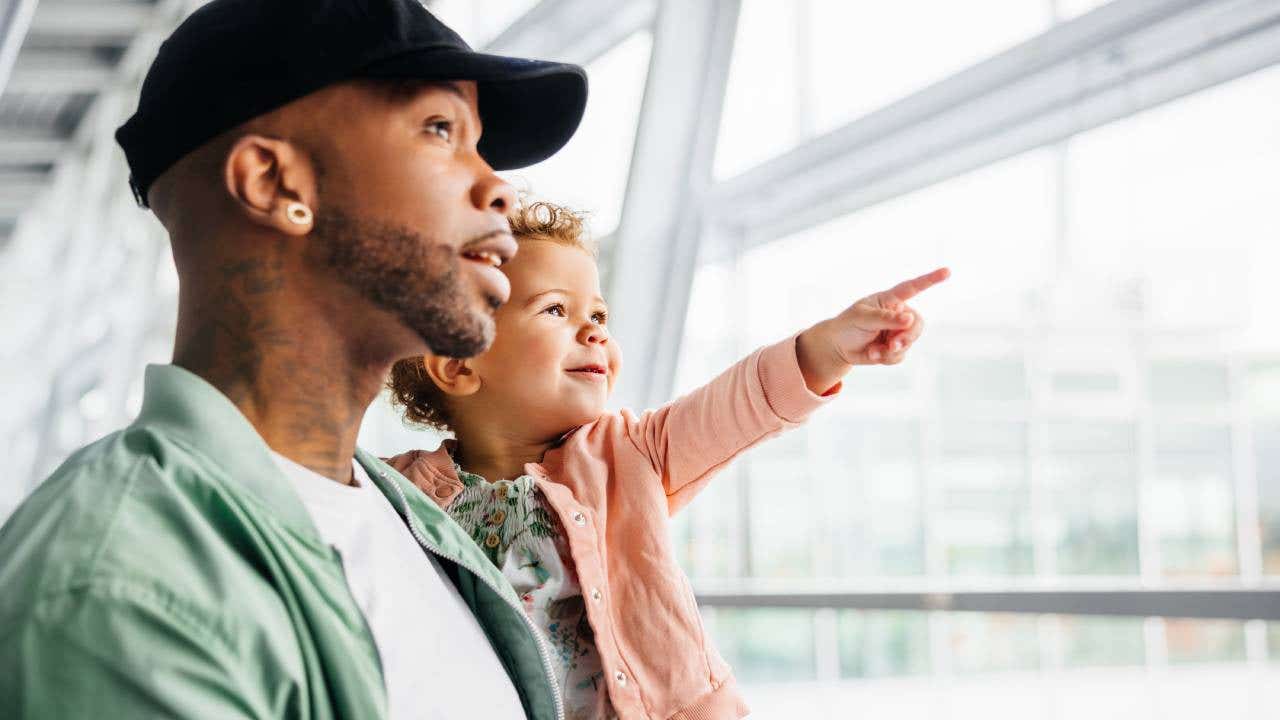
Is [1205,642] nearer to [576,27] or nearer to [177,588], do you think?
[177,588]

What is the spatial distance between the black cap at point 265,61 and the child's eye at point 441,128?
0.14 ft

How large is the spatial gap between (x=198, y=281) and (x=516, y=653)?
1.67 feet

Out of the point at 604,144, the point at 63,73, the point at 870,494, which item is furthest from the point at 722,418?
the point at 63,73

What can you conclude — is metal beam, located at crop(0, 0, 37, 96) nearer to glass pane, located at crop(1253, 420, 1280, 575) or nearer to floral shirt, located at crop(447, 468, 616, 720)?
floral shirt, located at crop(447, 468, 616, 720)

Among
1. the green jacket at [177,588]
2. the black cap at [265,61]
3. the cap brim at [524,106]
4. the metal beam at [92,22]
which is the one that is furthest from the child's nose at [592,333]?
the metal beam at [92,22]

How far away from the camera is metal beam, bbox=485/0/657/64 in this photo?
358 cm

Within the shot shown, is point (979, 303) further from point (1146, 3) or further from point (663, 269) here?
point (663, 269)

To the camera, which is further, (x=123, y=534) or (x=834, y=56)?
(x=834, y=56)

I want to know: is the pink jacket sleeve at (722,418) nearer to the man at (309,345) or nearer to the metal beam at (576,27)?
the man at (309,345)

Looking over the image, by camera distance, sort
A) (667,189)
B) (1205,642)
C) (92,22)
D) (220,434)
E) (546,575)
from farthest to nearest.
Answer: (92,22), (667,189), (1205,642), (546,575), (220,434)

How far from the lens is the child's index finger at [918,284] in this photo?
141 centimetres

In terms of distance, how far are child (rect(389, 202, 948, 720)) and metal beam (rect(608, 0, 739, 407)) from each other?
126 centimetres

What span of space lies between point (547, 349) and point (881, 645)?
58.3 inches

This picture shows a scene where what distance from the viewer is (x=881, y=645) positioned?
276 cm
